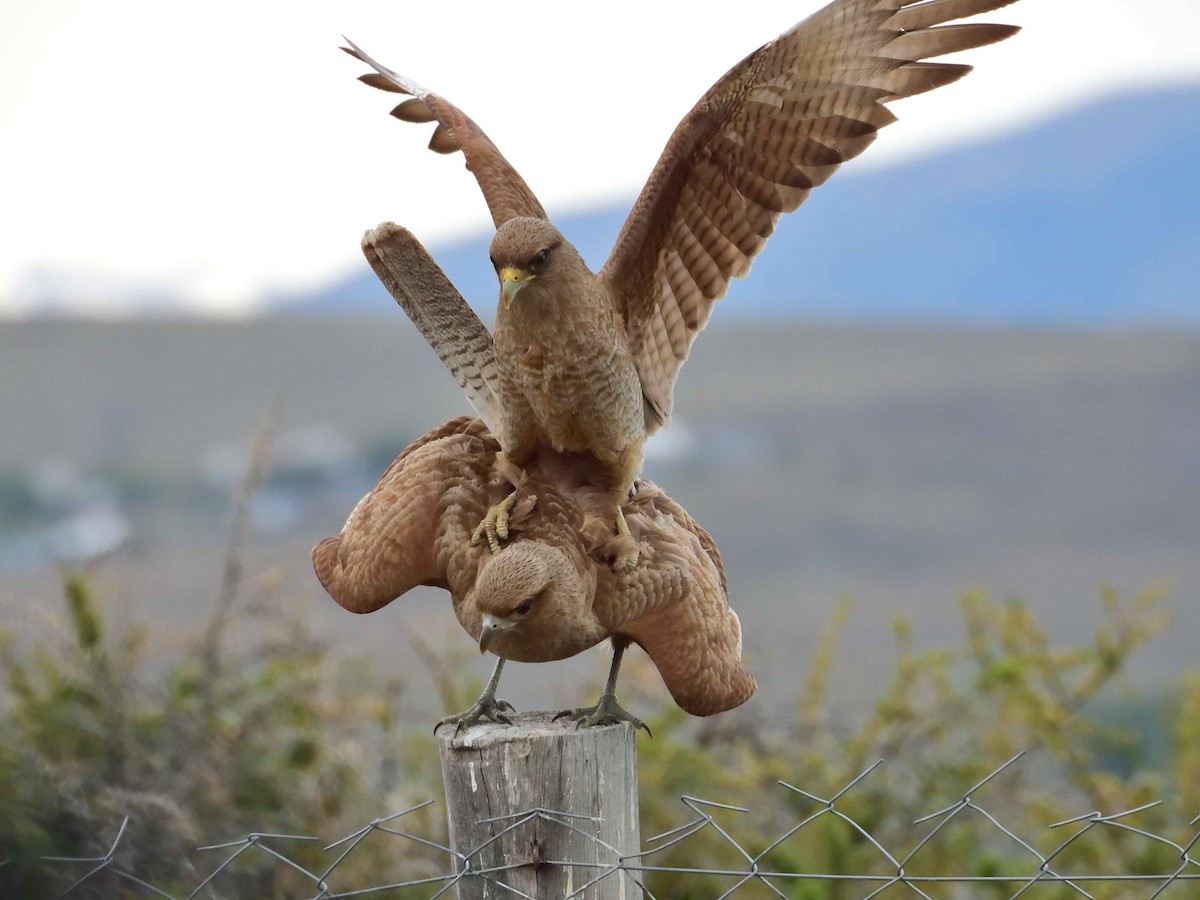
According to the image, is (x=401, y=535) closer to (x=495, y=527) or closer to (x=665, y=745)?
(x=495, y=527)

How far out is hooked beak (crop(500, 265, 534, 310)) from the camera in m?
3.25

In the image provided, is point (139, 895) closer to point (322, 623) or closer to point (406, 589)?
point (406, 589)

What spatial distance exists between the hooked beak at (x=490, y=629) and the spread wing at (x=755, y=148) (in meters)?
1.02

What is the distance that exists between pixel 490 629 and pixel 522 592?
0.13 meters

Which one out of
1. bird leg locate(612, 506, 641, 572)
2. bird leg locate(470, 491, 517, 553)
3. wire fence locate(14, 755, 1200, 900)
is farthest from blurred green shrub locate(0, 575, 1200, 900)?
bird leg locate(470, 491, 517, 553)

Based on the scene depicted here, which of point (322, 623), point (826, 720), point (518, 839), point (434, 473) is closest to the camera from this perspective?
point (518, 839)

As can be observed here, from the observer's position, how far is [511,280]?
10.6ft

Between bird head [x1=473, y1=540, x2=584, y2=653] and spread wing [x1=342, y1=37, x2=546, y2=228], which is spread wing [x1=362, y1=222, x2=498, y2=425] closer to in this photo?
spread wing [x1=342, y1=37, x2=546, y2=228]

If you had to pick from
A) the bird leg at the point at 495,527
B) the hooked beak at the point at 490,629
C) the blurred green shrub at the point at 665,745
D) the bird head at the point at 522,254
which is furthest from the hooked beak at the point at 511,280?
the blurred green shrub at the point at 665,745

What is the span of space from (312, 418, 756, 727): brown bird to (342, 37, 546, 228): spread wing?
843 mm

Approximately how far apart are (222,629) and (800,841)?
9.91ft

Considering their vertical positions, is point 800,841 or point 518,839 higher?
point 518,839

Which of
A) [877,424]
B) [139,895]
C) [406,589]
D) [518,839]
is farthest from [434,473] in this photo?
[877,424]

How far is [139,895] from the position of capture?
409 centimetres
